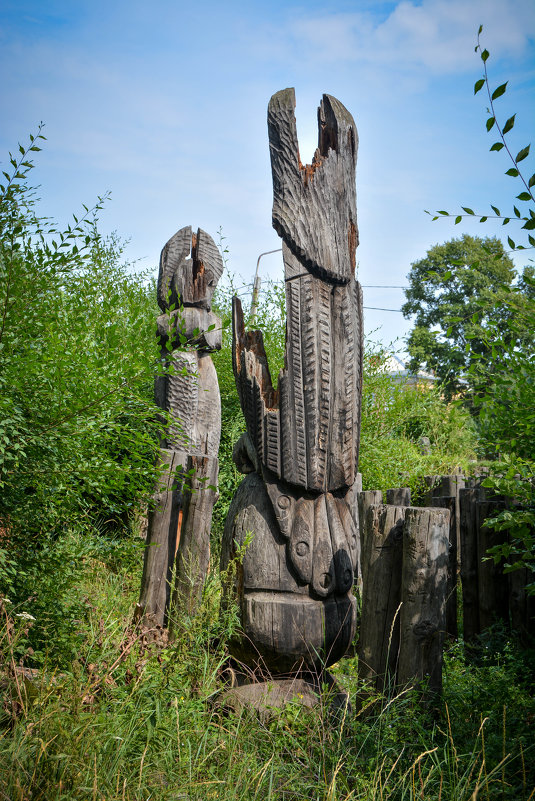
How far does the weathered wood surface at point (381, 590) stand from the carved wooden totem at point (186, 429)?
1238mm

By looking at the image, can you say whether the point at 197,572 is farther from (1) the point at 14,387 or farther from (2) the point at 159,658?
(1) the point at 14,387

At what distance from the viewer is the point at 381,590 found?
3.42 m

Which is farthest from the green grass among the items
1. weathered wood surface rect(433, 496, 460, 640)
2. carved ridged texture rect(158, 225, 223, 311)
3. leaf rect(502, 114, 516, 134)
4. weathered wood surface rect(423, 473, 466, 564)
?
weathered wood surface rect(423, 473, 466, 564)

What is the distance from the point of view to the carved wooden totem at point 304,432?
3.55 meters

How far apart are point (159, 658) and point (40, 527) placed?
107 centimetres

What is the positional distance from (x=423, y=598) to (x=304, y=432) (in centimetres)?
110

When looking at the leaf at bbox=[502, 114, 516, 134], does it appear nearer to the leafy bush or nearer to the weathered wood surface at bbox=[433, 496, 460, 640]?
the leafy bush

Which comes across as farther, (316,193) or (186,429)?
(186,429)

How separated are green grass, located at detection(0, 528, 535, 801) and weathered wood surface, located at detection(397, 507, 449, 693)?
179 millimetres

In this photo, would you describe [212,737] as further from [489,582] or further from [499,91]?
[499,91]

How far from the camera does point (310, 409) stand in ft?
12.0

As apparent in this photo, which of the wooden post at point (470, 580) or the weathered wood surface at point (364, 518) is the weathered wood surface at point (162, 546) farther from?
the wooden post at point (470, 580)

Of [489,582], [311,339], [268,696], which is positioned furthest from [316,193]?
[489,582]

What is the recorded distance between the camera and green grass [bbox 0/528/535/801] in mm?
2562
